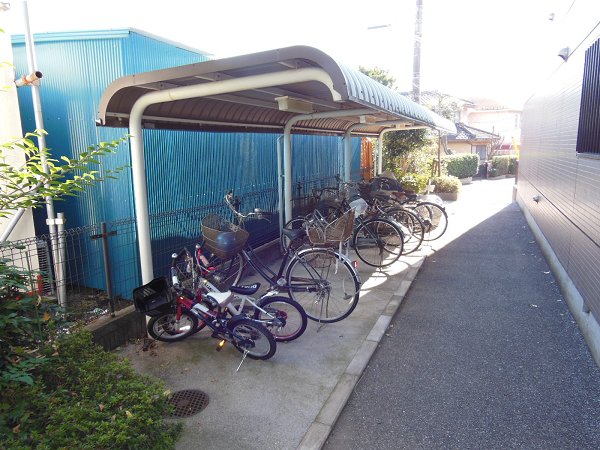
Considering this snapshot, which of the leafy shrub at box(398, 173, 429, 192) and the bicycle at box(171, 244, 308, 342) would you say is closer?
the bicycle at box(171, 244, 308, 342)

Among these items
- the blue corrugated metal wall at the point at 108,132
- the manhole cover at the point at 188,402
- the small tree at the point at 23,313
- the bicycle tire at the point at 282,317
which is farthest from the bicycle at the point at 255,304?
the small tree at the point at 23,313

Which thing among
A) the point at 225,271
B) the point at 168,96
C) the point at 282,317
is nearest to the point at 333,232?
the point at 282,317

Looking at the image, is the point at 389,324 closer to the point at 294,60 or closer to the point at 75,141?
the point at 294,60

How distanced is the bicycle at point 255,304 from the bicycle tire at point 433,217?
15.3 feet

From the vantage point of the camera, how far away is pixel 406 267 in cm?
687

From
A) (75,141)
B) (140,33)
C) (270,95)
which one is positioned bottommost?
(75,141)

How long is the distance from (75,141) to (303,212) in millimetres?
4408

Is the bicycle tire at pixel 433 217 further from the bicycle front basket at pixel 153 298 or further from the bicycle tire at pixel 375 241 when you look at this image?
the bicycle front basket at pixel 153 298

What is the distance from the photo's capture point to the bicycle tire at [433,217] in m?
8.80

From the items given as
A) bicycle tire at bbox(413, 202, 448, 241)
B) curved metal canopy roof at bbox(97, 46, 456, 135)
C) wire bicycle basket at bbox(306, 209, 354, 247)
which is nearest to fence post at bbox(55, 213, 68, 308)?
curved metal canopy roof at bbox(97, 46, 456, 135)

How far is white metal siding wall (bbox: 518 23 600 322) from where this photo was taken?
4.46 metres

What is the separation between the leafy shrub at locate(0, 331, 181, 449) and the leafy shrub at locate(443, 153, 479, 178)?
2140cm

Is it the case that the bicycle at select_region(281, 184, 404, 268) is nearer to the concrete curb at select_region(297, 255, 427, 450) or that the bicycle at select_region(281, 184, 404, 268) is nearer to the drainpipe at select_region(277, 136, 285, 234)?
the drainpipe at select_region(277, 136, 285, 234)

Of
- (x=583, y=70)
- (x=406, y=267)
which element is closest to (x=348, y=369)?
(x=406, y=267)
